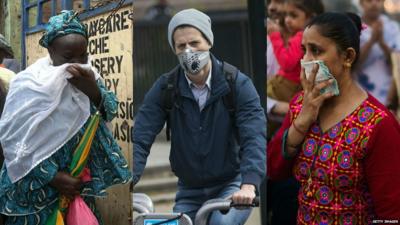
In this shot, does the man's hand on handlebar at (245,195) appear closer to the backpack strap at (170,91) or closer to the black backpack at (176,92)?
the black backpack at (176,92)

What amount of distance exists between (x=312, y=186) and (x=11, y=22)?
400cm

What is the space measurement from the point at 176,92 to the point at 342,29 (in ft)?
2.60

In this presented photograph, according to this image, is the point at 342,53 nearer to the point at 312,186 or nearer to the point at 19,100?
the point at 312,186

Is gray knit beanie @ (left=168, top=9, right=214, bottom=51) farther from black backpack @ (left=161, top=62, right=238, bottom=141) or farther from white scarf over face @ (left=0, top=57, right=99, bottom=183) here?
white scarf over face @ (left=0, top=57, right=99, bottom=183)

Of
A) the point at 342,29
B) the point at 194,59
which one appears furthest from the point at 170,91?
the point at 342,29

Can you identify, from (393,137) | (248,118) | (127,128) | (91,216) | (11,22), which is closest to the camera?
(393,137)

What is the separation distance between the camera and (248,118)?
286cm

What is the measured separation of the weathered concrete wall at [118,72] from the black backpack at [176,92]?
1.07 feet

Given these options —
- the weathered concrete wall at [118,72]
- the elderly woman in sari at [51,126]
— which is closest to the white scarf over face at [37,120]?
the elderly woman in sari at [51,126]

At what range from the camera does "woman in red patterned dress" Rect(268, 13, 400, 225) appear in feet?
8.18

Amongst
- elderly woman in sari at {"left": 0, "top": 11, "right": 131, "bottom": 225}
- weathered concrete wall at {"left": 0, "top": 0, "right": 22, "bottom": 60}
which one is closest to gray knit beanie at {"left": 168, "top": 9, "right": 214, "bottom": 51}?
elderly woman in sari at {"left": 0, "top": 11, "right": 131, "bottom": 225}

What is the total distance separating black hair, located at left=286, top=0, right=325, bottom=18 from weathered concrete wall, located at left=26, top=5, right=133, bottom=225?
797mm

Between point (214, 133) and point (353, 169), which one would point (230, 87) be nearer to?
point (214, 133)

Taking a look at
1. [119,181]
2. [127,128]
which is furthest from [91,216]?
[127,128]
